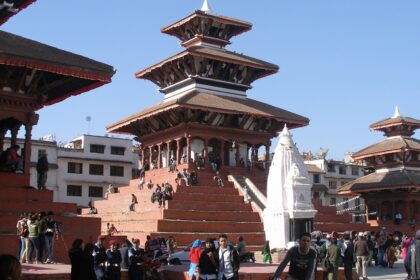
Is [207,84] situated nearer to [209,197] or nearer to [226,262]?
[209,197]

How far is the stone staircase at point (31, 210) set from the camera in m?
13.5

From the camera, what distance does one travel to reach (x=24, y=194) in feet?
52.4

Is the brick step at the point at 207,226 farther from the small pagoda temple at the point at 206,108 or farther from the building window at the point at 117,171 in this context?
the building window at the point at 117,171

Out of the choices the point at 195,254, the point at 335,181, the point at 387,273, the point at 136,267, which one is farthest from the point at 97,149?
the point at 195,254

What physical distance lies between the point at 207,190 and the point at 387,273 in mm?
10049

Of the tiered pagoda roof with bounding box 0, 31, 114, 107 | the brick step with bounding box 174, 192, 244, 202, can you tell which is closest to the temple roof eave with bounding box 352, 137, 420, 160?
the brick step with bounding box 174, 192, 244, 202

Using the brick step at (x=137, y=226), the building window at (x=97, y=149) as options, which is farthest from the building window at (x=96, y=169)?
the brick step at (x=137, y=226)

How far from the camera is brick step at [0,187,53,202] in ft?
50.8

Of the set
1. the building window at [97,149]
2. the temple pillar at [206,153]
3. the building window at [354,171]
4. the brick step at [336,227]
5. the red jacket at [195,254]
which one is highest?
the building window at [97,149]

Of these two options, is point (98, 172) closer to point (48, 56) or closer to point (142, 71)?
point (142, 71)

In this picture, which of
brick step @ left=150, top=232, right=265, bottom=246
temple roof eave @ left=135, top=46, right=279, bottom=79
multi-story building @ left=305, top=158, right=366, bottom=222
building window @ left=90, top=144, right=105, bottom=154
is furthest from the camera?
multi-story building @ left=305, top=158, right=366, bottom=222

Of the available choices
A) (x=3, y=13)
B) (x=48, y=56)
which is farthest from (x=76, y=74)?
(x=3, y=13)

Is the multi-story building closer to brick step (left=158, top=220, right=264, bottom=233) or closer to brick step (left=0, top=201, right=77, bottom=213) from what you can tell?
brick step (left=158, top=220, right=264, bottom=233)

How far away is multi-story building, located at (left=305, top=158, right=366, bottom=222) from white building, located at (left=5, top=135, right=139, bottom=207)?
22722 millimetres
